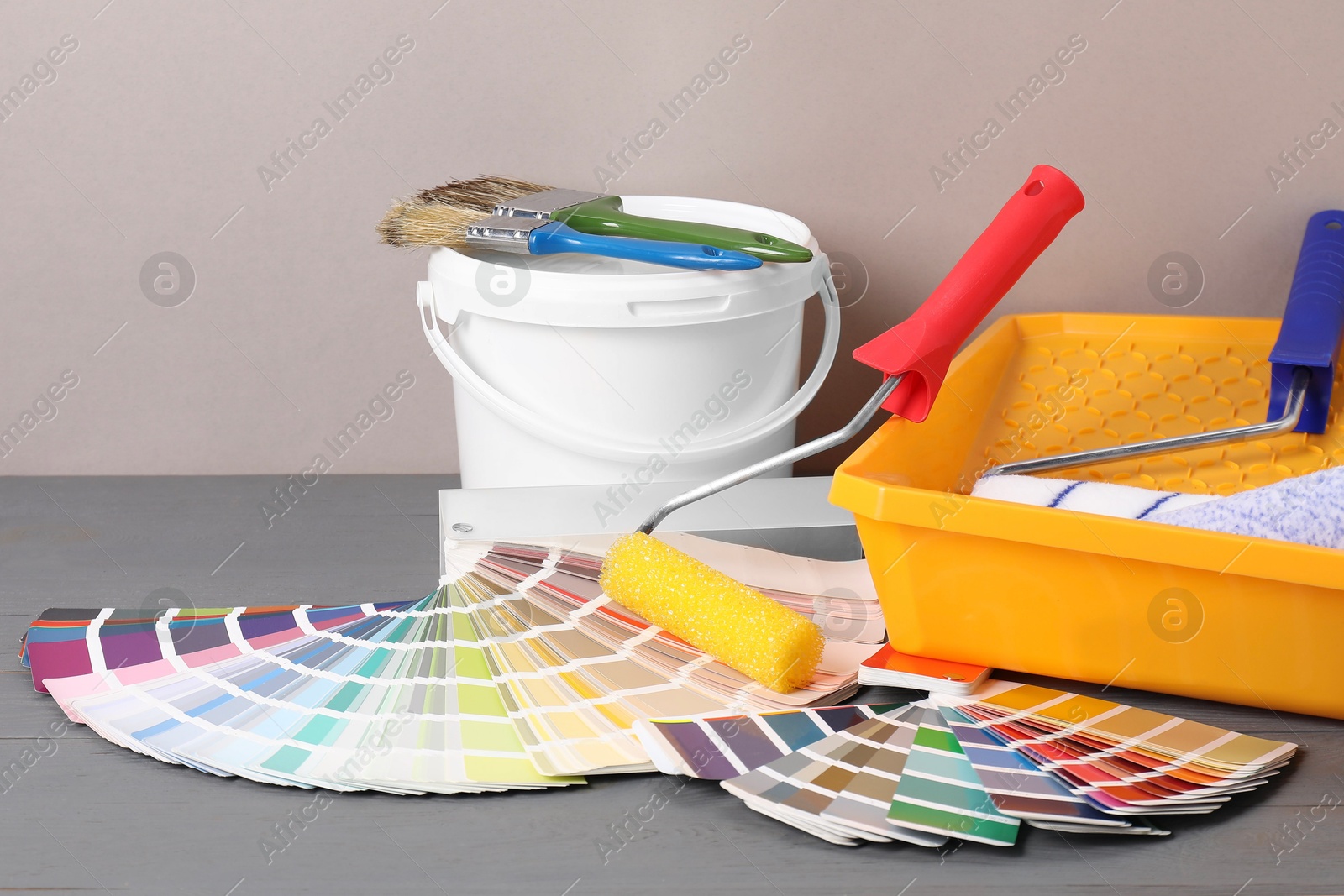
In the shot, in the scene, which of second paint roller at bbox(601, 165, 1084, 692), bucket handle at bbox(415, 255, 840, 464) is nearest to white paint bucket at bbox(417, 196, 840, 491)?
bucket handle at bbox(415, 255, 840, 464)

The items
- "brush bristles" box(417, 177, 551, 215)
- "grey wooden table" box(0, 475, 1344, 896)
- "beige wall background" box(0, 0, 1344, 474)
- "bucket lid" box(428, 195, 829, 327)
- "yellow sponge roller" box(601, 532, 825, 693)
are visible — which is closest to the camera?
"grey wooden table" box(0, 475, 1344, 896)

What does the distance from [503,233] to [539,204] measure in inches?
2.5

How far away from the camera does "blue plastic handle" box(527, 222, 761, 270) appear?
33.5 inches

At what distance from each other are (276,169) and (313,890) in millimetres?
767

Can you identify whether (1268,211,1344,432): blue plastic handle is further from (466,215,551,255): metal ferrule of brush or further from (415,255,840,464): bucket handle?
(466,215,551,255): metal ferrule of brush

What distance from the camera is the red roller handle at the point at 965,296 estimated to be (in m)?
0.72

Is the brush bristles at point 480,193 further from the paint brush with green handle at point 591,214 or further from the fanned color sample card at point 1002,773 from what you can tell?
the fanned color sample card at point 1002,773

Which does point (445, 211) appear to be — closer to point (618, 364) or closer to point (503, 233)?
point (503, 233)

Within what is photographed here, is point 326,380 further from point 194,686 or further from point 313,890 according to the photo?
point 313,890

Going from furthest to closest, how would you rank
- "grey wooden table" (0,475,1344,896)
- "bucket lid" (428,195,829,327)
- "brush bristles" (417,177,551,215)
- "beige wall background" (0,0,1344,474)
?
1. "beige wall background" (0,0,1344,474)
2. "brush bristles" (417,177,551,215)
3. "bucket lid" (428,195,829,327)
4. "grey wooden table" (0,475,1344,896)

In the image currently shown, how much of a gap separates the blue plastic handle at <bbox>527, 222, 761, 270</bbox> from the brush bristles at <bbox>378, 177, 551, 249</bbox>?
0.07 m

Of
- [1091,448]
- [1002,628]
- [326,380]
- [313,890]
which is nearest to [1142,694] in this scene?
[1002,628]

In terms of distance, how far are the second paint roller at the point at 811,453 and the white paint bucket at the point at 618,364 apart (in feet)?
0.38

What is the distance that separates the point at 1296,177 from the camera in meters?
1.11
